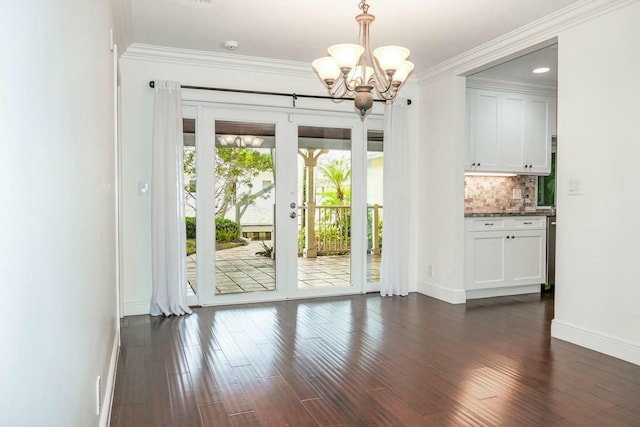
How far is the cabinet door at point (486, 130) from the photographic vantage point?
17.7 ft

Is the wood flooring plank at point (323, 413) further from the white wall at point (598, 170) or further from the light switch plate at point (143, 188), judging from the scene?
the light switch plate at point (143, 188)

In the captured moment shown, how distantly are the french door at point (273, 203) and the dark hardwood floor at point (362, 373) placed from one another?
0.59m

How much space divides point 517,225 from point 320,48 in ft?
9.62

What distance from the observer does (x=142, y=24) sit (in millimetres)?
3859

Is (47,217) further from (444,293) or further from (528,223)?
(528,223)

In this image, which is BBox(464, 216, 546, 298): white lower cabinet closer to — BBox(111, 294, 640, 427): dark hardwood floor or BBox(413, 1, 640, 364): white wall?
BBox(111, 294, 640, 427): dark hardwood floor

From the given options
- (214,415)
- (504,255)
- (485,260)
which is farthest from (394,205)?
(214,415)

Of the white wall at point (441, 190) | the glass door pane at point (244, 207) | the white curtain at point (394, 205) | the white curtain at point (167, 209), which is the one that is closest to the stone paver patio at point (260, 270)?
the glass door pane at point (244, 207)

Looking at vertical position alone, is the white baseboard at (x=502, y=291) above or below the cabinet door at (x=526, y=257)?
below

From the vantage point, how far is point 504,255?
17.1 ft

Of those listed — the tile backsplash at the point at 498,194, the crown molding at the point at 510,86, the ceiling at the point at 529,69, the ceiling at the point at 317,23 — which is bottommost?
the tile backsplash at the point at 498,194

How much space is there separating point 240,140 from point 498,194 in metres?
3.37

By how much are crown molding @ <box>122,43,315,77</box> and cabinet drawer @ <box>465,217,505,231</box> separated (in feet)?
7.81

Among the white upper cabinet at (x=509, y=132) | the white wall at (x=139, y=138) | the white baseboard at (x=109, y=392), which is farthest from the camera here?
the white upper cabinet at (x=509, y=132)
